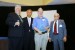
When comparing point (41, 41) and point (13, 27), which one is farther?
point (41, 41)

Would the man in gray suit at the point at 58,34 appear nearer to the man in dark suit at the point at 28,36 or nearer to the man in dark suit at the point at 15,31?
the man in dark suit at the point at 28,36

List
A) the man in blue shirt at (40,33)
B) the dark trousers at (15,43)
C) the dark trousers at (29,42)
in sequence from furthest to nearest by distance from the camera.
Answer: the dark trousers at (29,42) → the man in blue shirt at (40,33) → the dark trousers at (15,43)

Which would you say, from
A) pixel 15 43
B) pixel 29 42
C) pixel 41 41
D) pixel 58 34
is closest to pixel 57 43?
pixel 58 34

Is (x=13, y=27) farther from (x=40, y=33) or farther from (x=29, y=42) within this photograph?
(x=29, y=42)

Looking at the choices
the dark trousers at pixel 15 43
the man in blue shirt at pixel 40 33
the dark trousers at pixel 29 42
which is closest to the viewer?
the dark trousers at pixel 15 43

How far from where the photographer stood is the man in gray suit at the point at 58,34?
461 cm

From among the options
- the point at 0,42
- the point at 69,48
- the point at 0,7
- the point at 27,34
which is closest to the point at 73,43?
the point at 69,48

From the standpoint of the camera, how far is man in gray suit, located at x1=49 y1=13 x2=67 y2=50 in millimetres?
4609

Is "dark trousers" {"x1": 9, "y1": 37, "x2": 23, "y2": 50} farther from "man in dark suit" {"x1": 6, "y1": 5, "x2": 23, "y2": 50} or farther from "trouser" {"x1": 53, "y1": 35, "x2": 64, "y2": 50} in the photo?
"trouser" {"x1": 53, "y1": 35, "x2": 64, "y2": 50}

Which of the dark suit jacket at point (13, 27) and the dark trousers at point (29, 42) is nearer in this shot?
the dark suit jacket at point (13, 27)

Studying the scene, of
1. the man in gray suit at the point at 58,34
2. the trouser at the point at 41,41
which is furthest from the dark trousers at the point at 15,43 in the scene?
the man in gray suit at the point at 58,34

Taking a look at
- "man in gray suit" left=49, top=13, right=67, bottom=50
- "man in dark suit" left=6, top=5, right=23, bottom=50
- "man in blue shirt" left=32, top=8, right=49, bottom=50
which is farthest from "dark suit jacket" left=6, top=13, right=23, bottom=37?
"man in gray suit" left=49, top=13, right=67, bottom=50

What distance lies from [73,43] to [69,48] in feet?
0.65

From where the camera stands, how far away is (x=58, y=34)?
182 inches
